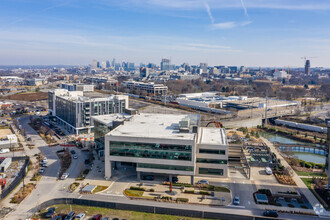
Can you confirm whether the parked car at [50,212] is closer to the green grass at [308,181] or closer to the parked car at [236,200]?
the parked car at [236,200]

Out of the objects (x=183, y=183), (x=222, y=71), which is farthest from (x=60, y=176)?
(x=222, y=71)

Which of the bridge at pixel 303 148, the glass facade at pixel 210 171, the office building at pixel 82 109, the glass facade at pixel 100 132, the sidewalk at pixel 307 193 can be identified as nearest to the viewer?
the sidewalk at pixel 307 193

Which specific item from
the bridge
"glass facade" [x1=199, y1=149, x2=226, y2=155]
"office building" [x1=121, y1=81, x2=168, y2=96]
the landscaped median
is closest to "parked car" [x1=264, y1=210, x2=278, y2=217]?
the landscaped median

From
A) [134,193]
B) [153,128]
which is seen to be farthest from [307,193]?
[153,128]

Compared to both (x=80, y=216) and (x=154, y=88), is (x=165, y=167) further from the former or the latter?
(x=154, y=88)

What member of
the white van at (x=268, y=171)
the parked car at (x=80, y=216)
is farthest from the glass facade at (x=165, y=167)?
the white van at (x=268, y=171)
